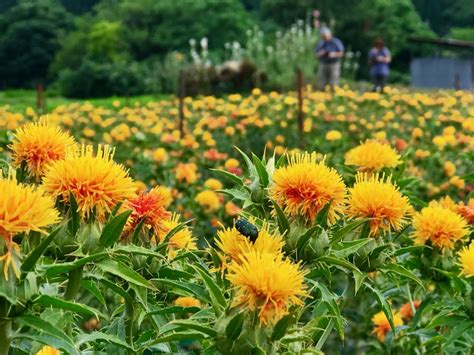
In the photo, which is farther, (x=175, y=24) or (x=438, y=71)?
(x=438, y=71)

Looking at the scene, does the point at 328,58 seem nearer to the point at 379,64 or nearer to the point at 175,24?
the point at 379,64

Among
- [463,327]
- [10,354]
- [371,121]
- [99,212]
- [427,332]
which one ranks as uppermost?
[99,212]

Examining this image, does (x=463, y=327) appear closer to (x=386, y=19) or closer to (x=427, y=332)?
(x=427, y=332)

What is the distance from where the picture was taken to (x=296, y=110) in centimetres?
835

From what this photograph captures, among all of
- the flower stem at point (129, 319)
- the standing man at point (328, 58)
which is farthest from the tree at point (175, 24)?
the flower stem at point (129, 319)

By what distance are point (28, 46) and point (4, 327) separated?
45.6 m

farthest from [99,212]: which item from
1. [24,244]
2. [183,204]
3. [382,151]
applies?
[183,204]

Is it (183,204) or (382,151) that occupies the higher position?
(382,151)

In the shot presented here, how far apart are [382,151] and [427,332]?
516 mm

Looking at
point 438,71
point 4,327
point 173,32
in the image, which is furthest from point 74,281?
point 438,71

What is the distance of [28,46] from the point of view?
1758 inches

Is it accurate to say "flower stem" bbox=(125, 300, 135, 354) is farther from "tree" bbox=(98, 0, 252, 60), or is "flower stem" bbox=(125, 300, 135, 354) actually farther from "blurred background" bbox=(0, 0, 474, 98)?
"tree" bbox=(98, 0, 252, 60)

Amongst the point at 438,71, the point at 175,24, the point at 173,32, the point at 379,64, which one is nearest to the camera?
the point at 379,64

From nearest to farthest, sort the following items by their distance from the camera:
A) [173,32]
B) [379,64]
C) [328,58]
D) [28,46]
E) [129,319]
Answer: [129,319] < [328,58] < [379,64] < [173,32] < [28,46]
